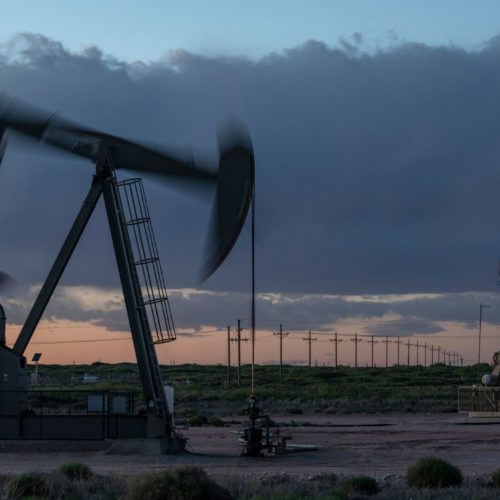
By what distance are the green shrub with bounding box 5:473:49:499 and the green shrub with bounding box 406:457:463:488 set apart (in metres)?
7.46

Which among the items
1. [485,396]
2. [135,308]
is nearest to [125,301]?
[135,308]

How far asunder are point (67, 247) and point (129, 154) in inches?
122

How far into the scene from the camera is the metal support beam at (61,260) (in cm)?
2950

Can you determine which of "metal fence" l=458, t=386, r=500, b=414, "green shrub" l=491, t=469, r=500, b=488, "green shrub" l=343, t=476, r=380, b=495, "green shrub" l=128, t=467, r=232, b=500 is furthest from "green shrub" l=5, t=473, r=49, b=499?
"metal fence" l=458, t=386, r=500, b=414

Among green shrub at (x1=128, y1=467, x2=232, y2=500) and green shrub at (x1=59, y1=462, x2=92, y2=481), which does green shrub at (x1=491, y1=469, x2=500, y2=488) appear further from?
green shrub at (x1=59, y1=462, x2=92, y2=481)

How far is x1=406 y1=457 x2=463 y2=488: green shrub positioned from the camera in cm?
2217

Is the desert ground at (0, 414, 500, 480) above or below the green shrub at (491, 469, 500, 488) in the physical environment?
below

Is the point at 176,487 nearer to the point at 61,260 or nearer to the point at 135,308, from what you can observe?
the point at 135,308

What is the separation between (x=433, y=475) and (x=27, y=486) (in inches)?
322

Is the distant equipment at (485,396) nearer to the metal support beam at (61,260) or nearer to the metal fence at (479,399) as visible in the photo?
the metal fence at (479,399)

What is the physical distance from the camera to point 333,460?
2953 centimetres

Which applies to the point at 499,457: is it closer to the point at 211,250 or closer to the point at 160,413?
the point at 160,413

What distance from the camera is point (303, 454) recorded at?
103 feet

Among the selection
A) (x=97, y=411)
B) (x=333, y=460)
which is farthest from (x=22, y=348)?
(x=333, y=460)
